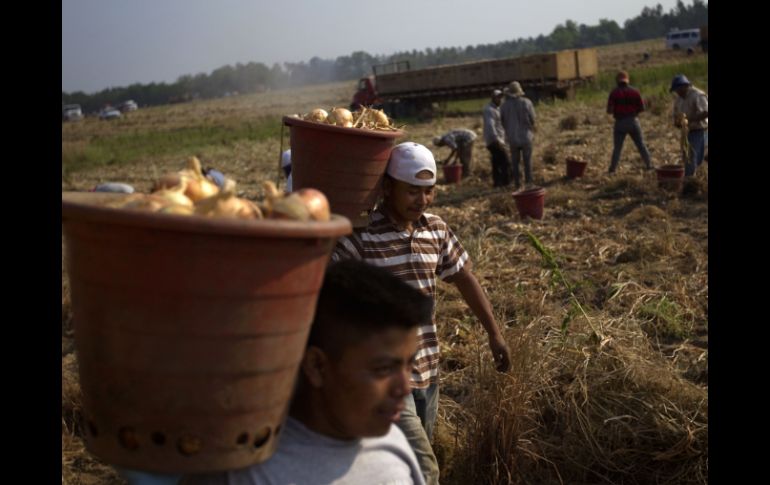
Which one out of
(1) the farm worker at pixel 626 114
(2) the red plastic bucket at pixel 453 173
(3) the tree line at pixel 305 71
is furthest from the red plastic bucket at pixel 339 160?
(3) the tree line at pixel 305 71

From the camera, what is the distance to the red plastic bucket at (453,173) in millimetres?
13422

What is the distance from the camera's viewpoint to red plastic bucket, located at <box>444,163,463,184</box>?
44.0 feet

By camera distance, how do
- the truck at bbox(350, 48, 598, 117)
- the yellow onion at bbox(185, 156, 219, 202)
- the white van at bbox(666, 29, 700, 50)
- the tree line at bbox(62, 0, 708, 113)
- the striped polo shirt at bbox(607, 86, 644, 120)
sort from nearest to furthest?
the yellow onion at bbox(185, 156, 219, 202), the striped polo shirt at bbox(607, 86, 644, 120), the truck at bbox(350, 48, 598, 117), the white van at bbox(666, 29, 700, 50), the tree line at bbox(62, 0, 708, 113)

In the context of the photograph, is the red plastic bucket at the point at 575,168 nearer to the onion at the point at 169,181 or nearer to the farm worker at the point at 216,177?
the farm worker at the point at 216,177

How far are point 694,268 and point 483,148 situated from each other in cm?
1046

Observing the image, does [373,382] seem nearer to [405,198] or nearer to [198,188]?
[198,188]

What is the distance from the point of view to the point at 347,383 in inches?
60.5

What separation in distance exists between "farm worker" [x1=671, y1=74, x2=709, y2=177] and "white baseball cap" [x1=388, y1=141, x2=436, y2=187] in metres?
8.21

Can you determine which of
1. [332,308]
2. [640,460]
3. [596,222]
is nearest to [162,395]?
[332,308]

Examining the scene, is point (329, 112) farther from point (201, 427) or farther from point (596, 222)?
point (596, 222)

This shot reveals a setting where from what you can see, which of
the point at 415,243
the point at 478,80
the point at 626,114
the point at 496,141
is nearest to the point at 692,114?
the point at 626,114

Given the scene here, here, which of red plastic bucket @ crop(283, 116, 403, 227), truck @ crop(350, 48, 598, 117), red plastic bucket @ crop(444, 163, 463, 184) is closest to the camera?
red plastic bucket @ crop(283, 116, 403, 227)

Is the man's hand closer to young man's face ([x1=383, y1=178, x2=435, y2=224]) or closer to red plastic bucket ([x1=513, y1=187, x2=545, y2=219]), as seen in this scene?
young man's face ([x1=383, y1=178, x2=435, y2=224])

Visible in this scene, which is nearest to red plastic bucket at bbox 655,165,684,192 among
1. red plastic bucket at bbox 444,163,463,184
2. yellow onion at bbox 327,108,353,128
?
red plastic bucket at bbox 444,163,463,184
